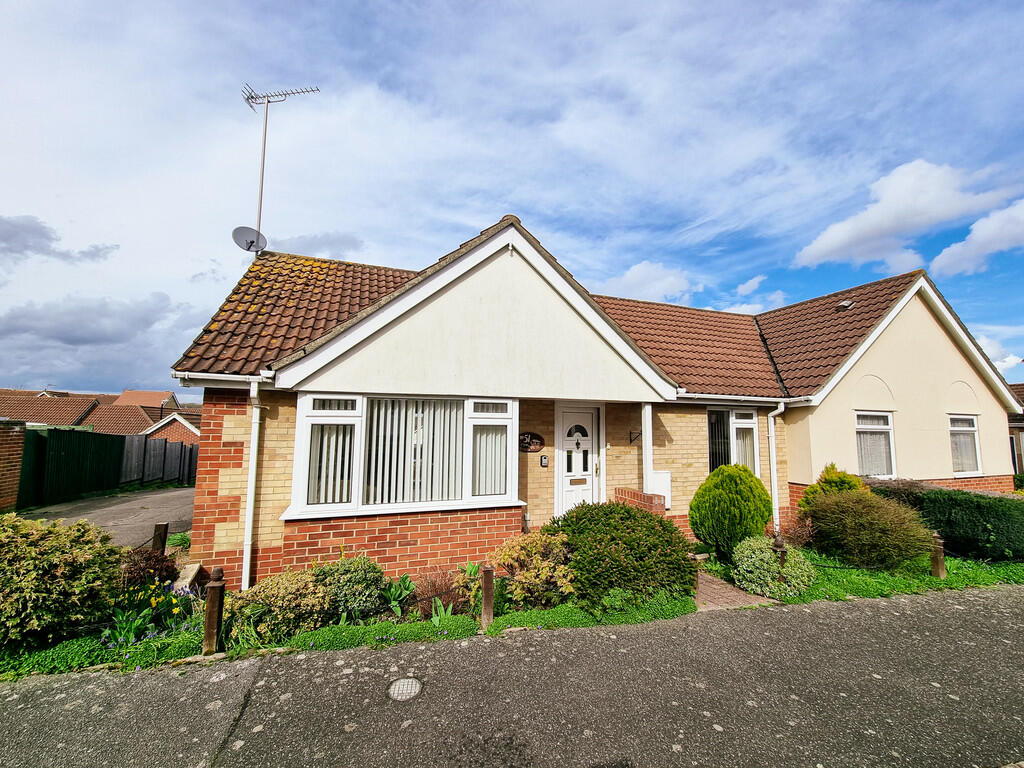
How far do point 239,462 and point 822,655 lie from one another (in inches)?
290

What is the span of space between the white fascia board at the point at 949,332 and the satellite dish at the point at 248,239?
1222 centimetres

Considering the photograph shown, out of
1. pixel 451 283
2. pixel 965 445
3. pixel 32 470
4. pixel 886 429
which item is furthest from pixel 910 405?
pixel 32 470

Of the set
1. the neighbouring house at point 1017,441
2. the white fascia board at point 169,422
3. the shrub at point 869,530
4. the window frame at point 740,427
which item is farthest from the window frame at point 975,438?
the white fascia board at point 169,422

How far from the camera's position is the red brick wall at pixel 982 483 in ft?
37.8

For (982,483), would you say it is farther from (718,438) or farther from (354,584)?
(354,584)

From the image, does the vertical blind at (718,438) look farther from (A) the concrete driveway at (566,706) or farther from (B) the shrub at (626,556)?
(A) the concrete driveway at (566,706)

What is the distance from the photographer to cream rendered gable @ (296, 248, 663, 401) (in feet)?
22.1

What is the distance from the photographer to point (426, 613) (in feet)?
19.1

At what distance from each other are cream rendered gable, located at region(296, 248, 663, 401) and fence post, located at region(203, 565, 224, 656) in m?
2.57

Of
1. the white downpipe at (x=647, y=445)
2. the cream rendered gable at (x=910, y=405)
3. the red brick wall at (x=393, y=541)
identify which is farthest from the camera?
the cream rendered gable at (x=910, y=405)

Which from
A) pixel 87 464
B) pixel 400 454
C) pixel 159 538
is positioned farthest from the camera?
pixel 87 464

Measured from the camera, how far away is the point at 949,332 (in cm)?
1217

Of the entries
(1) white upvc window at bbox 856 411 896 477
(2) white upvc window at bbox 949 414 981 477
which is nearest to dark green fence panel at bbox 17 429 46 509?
(1) white upvc window at bbox 856 411 896 477

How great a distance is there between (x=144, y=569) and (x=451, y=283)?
555 cm
